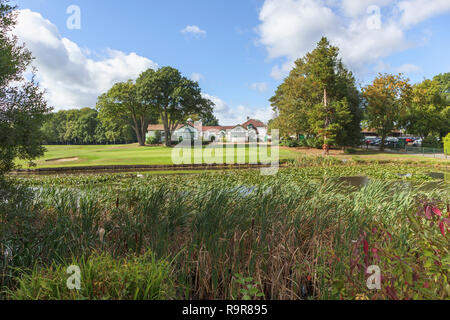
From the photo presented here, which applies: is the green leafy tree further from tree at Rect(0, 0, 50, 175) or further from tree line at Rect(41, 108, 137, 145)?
Answer: tree line at Rect(41, 108, 137, 145)

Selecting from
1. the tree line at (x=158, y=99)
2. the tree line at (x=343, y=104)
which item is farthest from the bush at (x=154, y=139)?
the tree line at (x=343, y=104)

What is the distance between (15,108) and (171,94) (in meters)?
40.1

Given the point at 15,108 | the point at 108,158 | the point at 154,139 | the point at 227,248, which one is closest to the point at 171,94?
the point at 154,139

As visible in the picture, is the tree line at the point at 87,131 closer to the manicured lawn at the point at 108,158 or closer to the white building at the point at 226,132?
the white building at the point at 226,132

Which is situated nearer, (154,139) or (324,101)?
(324,101)

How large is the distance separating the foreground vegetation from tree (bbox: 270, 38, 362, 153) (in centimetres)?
2558

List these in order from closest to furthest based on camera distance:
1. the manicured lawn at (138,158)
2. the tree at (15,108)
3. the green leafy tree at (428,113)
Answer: the tree at (15,108)
the manicured lawn at (138,158)
the green leafy tree at (428,113)

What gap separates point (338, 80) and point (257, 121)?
50.8m

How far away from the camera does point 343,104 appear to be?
2906 cm

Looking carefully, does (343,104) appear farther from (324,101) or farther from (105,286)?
(105,286)

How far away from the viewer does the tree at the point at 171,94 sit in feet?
143

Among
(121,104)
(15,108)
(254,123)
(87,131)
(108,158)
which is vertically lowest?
(108,158)

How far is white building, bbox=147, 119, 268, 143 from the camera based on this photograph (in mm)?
63938
